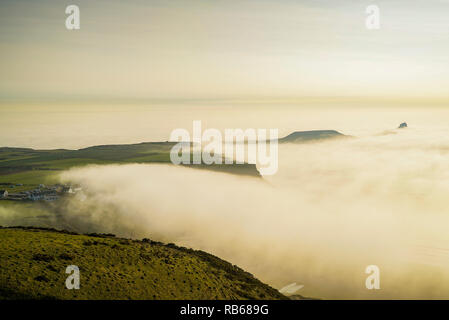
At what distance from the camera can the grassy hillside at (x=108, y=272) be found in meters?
46.5

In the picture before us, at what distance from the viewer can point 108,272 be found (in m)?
53.9

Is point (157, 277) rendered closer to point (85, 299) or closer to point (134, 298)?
point (134, 298)

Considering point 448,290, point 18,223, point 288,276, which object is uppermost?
point 18,223

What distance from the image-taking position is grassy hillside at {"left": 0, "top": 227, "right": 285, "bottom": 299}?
46.5m

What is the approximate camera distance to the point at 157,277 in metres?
57.8
